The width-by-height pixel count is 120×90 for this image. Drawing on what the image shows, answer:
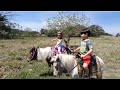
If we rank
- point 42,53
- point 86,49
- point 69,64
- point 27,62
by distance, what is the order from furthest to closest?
point 27,62 < point 42,53 < point 69,64 < point 86,49

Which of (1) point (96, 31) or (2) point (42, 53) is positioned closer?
(2) point (42, 53)

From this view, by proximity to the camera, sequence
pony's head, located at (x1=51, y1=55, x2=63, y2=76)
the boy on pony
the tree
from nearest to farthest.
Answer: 1. the boy on pony
2. pony's head, located at (x1=51, y1=55, x2=63, y2=76)
3. the tree

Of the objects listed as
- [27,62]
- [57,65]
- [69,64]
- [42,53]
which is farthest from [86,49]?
[27,62]

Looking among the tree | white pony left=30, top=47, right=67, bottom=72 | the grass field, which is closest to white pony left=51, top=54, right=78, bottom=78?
the grass field

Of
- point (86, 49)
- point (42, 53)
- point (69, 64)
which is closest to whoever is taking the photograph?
point (86, 49)

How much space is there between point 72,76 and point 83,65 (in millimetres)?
315

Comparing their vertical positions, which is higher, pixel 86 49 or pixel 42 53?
pixel 86 49

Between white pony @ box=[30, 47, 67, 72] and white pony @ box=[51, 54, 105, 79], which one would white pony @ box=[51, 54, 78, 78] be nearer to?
white pony @ box=[51, 54, 105, 79]

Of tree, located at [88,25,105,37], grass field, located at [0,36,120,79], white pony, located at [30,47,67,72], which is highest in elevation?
tree, located at [88,25,105,37]

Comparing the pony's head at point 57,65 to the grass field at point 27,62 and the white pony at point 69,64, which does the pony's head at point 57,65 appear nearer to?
the white pony at point 69,64

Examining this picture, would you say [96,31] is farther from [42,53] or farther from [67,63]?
[67,63]
